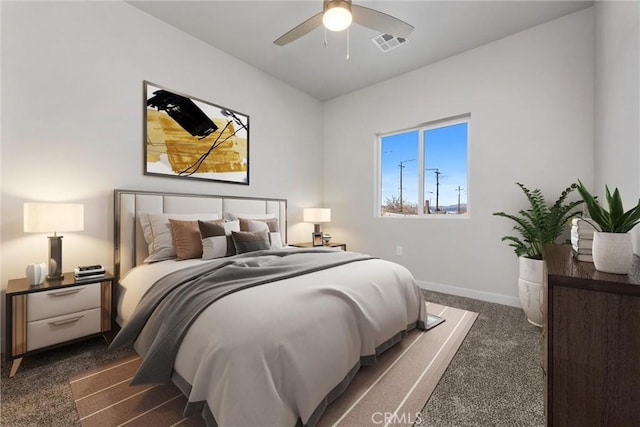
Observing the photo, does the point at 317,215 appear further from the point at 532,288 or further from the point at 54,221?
the point at 54,221

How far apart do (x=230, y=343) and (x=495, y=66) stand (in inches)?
154

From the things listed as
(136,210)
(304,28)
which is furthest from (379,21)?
(136,210)

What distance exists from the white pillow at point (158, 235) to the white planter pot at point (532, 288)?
328 cm

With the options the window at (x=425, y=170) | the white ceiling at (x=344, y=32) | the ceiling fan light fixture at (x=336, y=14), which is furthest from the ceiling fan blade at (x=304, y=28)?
the window at (x=425, y=170)

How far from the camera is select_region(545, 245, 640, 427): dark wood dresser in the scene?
0.81 metres

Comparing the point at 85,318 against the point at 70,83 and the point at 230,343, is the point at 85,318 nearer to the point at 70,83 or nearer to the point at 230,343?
the point at 230,343

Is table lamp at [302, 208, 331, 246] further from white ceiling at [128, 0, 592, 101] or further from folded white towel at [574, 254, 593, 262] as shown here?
folded white towel at [574, 254, 593, 262]

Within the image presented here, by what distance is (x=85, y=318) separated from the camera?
207 centimetres

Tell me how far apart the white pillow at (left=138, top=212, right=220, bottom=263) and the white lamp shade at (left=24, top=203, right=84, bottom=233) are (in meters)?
0.56

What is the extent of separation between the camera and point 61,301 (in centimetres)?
197

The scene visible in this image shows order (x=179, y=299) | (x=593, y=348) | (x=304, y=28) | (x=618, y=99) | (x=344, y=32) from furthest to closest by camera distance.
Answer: (x=344, y=32) < (x=304, y=28) < (x=618, y=99) < (x=179, y=299) < (x=593, y=348)

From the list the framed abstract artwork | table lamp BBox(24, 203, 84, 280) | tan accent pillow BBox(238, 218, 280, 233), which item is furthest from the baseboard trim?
table lamp BBox(24, 203, 84, 280)

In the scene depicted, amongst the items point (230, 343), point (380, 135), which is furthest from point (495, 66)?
point (230, 343)

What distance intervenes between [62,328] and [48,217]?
0.80 meters
